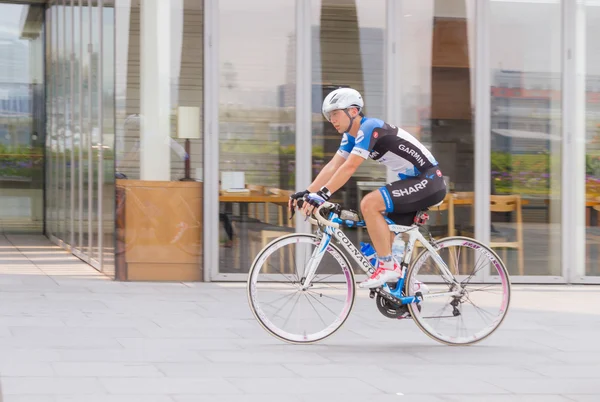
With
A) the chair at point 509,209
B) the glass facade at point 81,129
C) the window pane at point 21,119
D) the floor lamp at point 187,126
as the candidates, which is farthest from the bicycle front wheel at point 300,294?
the window pane at point 21,119

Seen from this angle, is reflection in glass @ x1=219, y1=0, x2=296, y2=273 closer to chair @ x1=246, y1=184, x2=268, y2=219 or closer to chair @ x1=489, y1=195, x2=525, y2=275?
chair @ x1=246, y1=184, x2=268, y2=219

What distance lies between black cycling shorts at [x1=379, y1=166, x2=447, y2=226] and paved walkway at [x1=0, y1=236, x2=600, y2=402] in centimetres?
85

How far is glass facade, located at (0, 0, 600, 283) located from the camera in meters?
10.6

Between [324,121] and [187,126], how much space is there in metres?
1.32

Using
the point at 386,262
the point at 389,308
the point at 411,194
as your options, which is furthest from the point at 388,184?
the point at 389,308

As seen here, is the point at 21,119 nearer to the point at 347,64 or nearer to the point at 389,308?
the point at 347,64

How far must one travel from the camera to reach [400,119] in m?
10.9

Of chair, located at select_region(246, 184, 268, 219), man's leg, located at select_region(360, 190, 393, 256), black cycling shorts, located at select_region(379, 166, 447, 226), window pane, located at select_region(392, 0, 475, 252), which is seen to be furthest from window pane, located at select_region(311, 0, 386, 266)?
man's leg, located at select_region(360, 190, 393, 256)

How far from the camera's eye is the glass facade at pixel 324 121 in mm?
10602

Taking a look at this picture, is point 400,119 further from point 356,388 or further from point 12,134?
point 12,134

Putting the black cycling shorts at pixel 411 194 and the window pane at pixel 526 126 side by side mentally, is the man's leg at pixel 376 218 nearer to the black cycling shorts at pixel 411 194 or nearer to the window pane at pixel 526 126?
the black cycling shorts at pixel 411 194

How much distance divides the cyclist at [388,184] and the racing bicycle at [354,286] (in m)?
0.09

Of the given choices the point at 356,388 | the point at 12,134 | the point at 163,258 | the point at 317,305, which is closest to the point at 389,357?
the point at 317,305

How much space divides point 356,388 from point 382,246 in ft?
4.67
